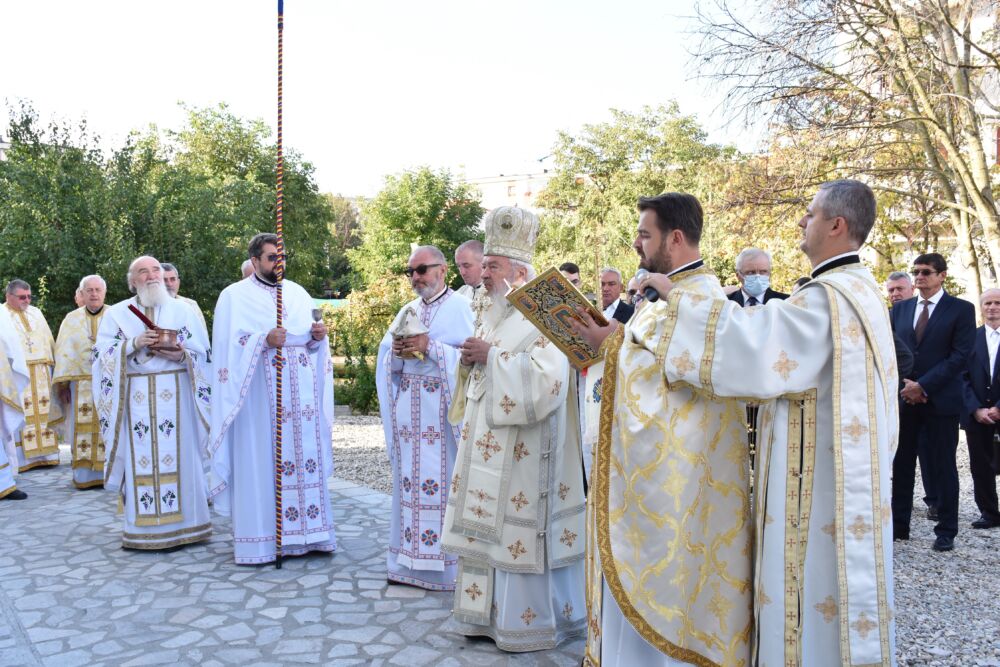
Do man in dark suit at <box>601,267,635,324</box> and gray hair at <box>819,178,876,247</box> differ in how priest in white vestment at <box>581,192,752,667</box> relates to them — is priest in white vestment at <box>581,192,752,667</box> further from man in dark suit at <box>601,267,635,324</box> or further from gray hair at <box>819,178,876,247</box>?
man in dark suit at <box>601,267,635,324</box>

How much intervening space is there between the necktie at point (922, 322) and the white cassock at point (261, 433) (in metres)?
5.28

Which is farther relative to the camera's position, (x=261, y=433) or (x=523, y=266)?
(x=261, y=433)

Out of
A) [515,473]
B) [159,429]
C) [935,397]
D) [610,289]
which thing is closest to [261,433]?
[159,429]

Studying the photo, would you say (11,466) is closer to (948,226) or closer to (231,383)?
(231,383)

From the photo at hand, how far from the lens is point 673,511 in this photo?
318cm

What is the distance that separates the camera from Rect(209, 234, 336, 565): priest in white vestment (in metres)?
6.28

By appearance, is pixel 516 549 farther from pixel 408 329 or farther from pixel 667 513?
pixel 408 329

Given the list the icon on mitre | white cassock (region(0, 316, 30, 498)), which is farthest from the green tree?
the icon on mitre

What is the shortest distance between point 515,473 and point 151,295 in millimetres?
4152

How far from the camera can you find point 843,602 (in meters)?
2.90

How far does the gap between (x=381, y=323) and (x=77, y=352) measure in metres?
6.85

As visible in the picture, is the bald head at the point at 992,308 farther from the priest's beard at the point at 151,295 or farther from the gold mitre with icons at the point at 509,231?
the priest's beard at the point at 151,295

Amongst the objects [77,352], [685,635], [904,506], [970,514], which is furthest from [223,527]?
[970,514]

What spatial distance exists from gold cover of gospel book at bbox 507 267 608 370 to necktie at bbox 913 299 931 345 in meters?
4.76
